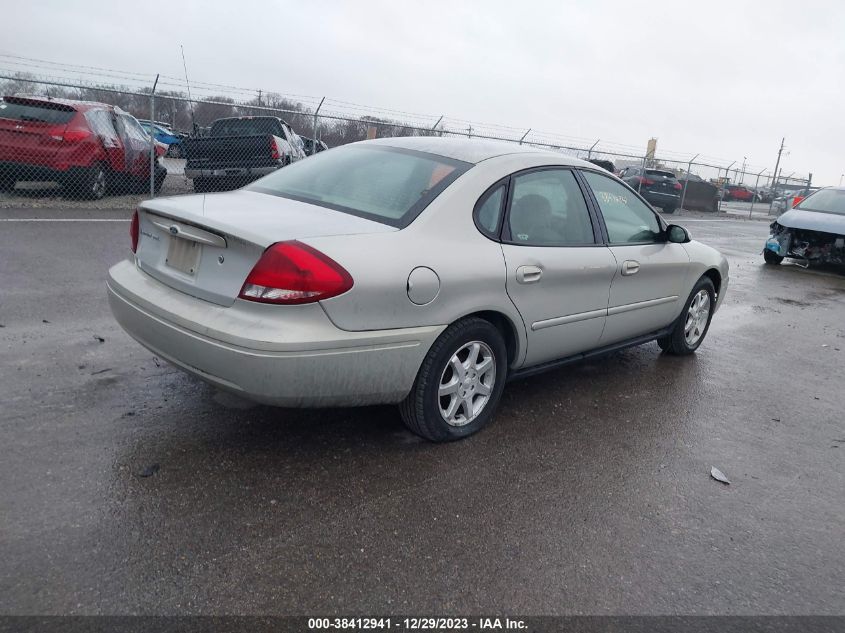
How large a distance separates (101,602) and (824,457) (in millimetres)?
3854

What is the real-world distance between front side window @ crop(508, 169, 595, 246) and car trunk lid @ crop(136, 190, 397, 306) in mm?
933

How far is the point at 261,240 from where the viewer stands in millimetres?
2916

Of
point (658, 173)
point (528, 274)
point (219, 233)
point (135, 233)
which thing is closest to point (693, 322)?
point (528, 274)

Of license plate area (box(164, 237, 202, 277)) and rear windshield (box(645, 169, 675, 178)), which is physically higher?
rear windshield (box(645, 169, 675, 178))

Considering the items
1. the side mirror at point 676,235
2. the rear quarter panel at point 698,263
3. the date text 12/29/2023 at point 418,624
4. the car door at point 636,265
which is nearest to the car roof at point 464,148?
the car door at point 636,265

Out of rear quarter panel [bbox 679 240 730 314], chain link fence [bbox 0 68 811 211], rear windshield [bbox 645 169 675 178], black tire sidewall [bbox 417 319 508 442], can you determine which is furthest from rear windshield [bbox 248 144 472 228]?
rear windshield [bbox 645 169 675 178]

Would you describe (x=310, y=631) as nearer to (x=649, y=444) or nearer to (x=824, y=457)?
(x=649, y=444)

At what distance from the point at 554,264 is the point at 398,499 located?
1661mm

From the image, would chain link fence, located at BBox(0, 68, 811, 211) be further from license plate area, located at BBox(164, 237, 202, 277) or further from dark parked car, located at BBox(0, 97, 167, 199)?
license plate area, located at BBox(164, 237, 202, 277)

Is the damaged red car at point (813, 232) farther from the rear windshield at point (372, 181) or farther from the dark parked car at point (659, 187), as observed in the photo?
the rear windshield at point (372, 181)

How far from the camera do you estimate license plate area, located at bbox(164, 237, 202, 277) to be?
3.16 m

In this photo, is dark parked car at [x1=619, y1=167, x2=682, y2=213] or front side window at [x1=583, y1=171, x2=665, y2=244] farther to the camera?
dark parked car at [x1=619, y1=167, x2=682, y2=213]

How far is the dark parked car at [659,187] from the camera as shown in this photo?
22.1 metres

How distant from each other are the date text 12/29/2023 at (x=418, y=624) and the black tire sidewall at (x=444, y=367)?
1.21 metres
